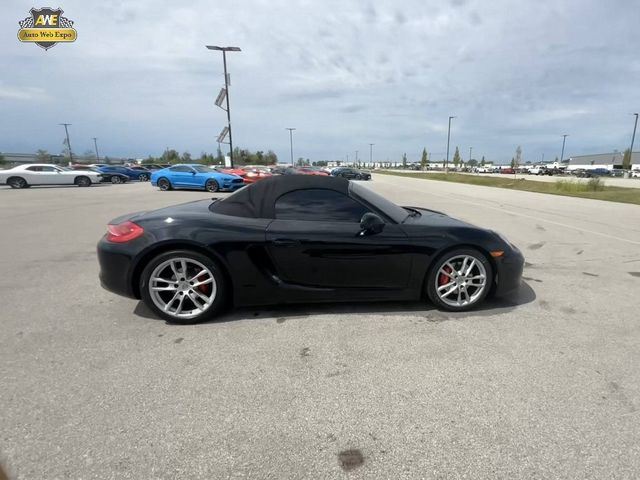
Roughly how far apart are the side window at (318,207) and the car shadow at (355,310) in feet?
2.89

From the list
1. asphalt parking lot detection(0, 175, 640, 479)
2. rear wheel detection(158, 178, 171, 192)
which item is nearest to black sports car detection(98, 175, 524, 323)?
asphalt parking lot detection(0, 175, 640, 479)

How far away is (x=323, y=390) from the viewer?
87.1 inches

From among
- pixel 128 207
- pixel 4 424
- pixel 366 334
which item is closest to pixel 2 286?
pixel 4 424

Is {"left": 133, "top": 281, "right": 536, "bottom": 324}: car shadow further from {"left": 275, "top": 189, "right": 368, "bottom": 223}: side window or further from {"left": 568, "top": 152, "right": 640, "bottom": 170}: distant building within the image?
{"left": 568, "top": 152, "right": 640, "bottom": 170}: distant building

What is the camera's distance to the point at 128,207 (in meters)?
11.2

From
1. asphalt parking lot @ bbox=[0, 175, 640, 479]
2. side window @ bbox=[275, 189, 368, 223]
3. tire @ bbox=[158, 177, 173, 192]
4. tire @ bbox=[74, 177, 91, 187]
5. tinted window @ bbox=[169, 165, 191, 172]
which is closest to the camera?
asphalt parking lot @ bbox=[0, 175, 640, 479]

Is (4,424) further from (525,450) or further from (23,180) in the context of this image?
(23,180)

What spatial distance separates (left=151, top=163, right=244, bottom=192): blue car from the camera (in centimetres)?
1678

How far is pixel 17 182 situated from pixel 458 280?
79.7 ft

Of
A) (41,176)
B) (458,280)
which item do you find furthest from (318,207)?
(41,176)

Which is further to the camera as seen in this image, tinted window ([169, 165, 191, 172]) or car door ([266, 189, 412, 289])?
tinted window ([169, 165, 191, 172])

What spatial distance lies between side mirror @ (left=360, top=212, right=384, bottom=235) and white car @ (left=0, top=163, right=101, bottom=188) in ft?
75.8

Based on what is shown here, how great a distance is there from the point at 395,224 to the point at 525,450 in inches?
77.8

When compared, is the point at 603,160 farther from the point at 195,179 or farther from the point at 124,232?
the point at 124,232
